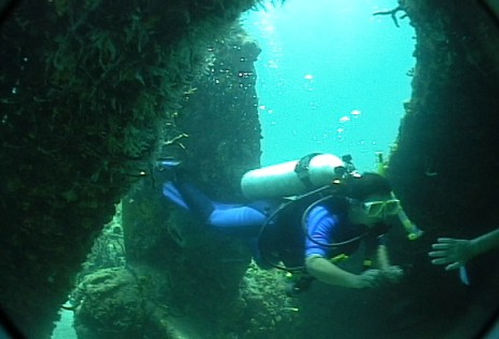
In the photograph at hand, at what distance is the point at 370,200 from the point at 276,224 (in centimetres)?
141

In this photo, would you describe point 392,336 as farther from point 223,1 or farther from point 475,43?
point 223,1

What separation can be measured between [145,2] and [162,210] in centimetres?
395

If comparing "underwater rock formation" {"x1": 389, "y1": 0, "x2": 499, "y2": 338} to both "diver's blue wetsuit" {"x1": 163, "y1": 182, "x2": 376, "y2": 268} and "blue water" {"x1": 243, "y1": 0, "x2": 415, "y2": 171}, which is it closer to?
"diver's blue wetsuit" {"x1": 163, "y1": 182, "x2": 376, "y2": 268}

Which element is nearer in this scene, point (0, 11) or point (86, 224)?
point (0, 11)

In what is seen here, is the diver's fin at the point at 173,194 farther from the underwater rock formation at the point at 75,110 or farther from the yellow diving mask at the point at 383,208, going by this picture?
the underwater rock formation at the point at 75,110

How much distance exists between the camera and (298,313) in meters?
6.83

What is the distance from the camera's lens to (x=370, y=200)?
192 inches

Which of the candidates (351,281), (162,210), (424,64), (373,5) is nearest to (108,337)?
(162,210)

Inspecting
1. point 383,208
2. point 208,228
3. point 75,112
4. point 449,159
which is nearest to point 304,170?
point 383,208

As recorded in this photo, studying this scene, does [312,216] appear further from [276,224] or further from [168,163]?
[168,163]

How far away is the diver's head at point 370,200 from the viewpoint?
4699mm

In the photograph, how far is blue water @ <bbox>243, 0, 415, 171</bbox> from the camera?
62719 mm

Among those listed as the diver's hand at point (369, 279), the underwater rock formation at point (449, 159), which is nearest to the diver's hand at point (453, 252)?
the diver's hand at point (369, 279)

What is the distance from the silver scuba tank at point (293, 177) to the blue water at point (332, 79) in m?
41.3
